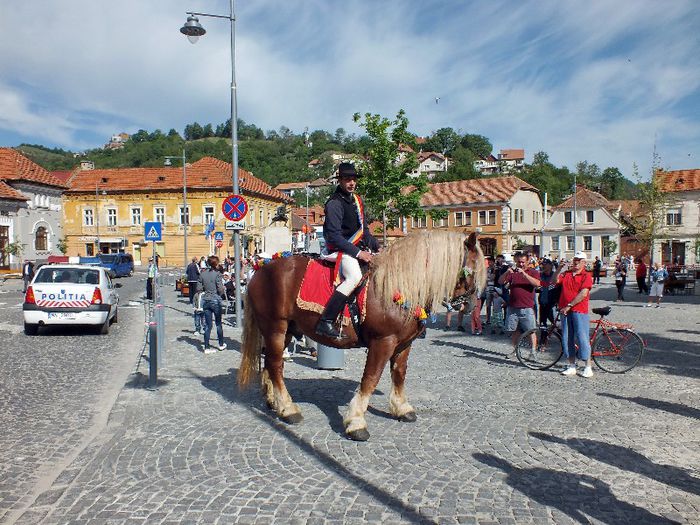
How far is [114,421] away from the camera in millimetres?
6180

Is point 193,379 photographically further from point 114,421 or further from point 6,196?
point 6,196

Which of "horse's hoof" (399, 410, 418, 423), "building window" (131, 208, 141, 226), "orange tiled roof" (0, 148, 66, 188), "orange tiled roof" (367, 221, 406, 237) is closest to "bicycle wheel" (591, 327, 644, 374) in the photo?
"orange tiled roof" (367, 221, 406, 237)

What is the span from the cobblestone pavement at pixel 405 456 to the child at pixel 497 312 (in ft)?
14.3

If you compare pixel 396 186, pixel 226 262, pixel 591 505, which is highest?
pixel 396 186

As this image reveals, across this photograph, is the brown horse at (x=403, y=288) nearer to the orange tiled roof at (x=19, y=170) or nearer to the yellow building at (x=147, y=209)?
the orange tiled roof at (x=19, y=170)

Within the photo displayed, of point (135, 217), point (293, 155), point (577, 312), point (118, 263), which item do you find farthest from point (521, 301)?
point (293, 155)

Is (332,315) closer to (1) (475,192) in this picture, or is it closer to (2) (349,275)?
(2) (349,275)

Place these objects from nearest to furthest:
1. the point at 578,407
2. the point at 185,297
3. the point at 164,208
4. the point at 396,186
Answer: the point at 578,407 < the point at 185,297 < the point at 396,186 < the point at 164,208

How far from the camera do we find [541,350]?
904cm

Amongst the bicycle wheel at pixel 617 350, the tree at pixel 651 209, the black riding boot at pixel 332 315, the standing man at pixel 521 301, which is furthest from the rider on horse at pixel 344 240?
the tree at pixel 651 209

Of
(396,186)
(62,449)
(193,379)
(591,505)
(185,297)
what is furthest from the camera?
(396,186)

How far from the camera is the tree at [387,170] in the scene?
24641 mm

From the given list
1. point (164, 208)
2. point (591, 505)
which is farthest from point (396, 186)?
point (164, 208)

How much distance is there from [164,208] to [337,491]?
178ft
